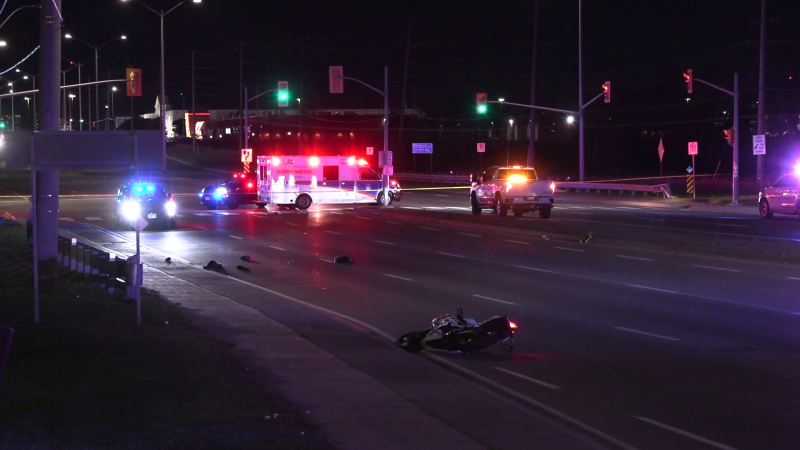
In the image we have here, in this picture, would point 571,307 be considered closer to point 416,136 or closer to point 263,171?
point 263,171

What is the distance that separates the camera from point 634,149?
333ft

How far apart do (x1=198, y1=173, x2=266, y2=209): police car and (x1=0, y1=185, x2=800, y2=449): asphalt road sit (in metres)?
10.1

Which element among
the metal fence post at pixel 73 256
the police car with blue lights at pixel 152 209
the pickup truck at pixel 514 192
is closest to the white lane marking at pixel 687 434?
the metal fence post at pixel 73 256

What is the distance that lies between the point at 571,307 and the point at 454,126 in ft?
383

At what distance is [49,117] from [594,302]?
10.4 meters

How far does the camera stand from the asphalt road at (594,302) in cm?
890

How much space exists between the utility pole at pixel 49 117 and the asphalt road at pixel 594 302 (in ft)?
14.4

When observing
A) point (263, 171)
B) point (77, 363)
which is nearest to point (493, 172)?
point (263, 171)

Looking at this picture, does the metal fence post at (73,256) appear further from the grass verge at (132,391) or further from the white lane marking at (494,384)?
the grass verge at (132,391)

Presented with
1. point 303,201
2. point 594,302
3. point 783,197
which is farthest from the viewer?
point 303,201

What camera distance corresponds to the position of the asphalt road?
8.90 metres

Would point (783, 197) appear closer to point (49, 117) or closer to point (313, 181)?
point (313, 181)

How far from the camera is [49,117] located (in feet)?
55.1

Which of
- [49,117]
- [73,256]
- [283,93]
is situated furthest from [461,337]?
[283,93]
